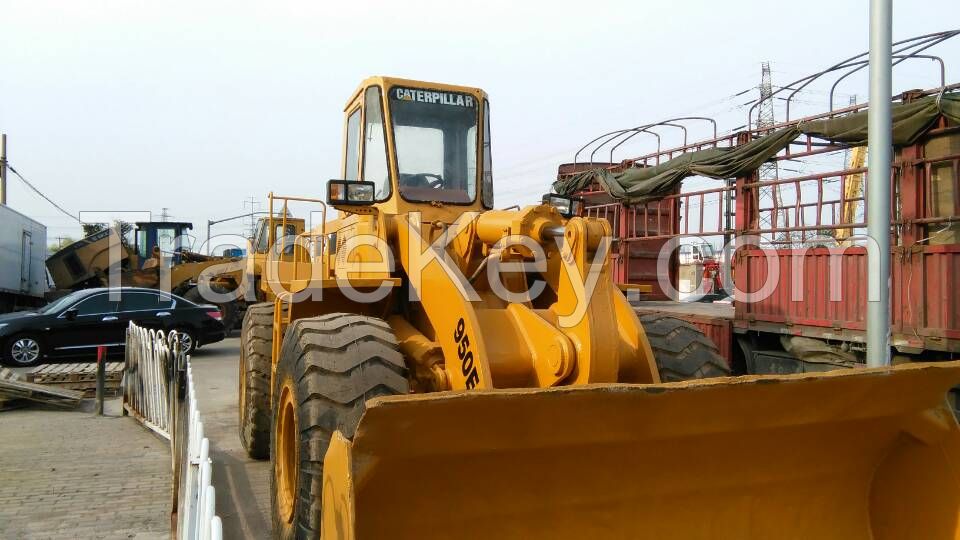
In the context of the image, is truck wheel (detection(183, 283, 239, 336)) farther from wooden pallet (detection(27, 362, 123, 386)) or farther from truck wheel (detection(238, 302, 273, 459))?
truck wheel (detection(238, 302, 273, 459))

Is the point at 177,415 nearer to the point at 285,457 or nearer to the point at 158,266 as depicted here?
the point at 285,457

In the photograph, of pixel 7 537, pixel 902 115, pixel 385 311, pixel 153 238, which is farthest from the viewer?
pixel 153 238

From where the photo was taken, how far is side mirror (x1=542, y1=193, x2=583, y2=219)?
16.7 feet

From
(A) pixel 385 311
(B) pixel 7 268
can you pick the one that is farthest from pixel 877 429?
(B) pixel 7 268

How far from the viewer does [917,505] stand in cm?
343

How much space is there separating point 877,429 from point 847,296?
4.93 metres

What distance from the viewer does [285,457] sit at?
14.7 ft

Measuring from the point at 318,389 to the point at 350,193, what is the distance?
169 cm

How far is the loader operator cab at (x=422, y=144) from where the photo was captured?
212 inches

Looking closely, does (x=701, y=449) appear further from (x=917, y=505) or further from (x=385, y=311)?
(x=385, y=311)

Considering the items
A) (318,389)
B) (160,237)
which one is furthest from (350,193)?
(160,237)

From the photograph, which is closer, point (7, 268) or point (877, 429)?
point (877, 429)

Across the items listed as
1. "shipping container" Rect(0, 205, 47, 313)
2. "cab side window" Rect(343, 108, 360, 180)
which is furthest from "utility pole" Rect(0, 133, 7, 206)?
"cab side window" Rect(343, 108, 360, 180)

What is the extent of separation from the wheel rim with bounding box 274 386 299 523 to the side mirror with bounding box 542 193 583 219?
2203 mm
